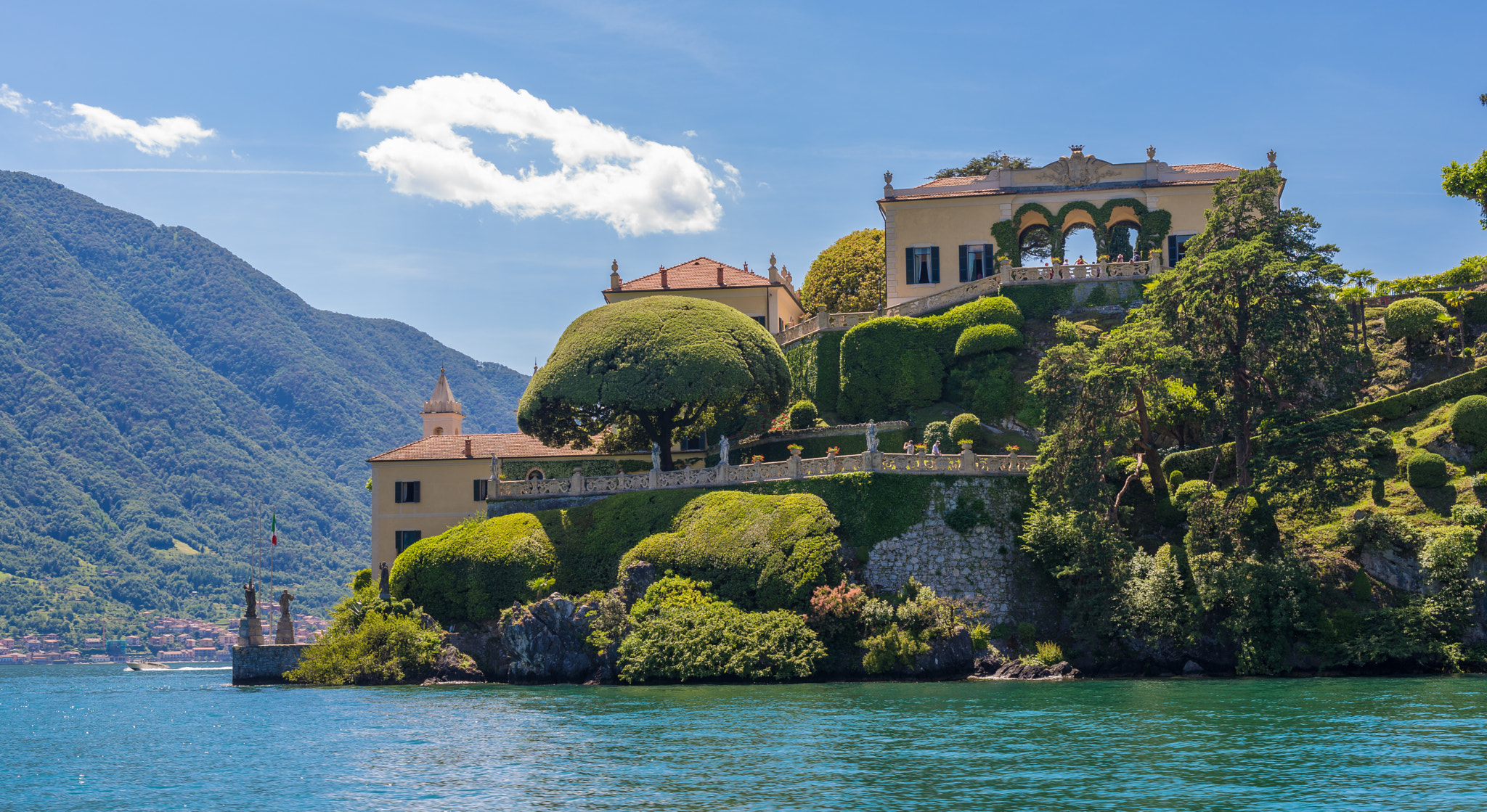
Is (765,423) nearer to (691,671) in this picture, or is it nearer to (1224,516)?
(691,671)

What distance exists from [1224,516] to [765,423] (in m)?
22.4

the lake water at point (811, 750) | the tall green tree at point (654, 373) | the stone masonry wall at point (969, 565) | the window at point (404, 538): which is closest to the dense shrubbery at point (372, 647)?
the lake water at point (811, 750)

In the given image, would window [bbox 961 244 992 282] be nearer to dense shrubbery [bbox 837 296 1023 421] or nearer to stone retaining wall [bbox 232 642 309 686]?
dense shrubbery [bbox 837 296 1023 421]

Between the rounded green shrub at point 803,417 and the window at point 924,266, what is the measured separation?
37.7 feet

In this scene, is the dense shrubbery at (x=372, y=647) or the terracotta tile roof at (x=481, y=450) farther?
the terracotta tile roof at (x=481, y=450)

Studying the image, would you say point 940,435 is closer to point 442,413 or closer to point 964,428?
point 964,428

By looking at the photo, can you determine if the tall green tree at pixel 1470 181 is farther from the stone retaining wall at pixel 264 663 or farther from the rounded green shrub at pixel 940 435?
the stone retaining wall at pixel 264 663

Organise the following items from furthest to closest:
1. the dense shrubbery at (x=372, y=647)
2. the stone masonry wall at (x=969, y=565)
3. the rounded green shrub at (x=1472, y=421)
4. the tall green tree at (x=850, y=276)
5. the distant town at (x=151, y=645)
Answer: the distant town at (x=151, y=645) < the tall green tree at (x=850, y=276) < the dense shrubbery at (x=372, y=647) < the stone masonry wall at (x=969, y=565) < the rounded green shrub at (x=1472, y=421)

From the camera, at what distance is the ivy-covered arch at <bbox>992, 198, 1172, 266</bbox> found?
210 ft

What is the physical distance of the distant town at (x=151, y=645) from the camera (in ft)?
471

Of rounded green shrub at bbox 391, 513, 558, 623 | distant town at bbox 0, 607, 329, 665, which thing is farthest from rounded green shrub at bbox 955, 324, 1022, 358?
distant town at bbox 0, 607, 329, 665

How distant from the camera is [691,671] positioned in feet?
145

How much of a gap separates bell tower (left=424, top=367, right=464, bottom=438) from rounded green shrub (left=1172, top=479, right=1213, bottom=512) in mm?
47862

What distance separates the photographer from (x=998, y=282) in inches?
2430
